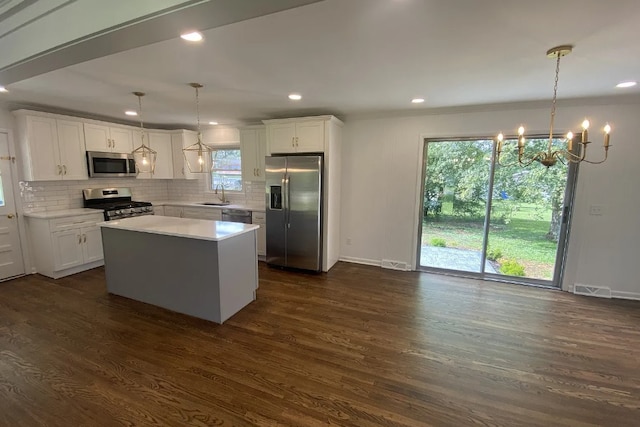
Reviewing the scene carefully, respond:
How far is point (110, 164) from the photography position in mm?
4746

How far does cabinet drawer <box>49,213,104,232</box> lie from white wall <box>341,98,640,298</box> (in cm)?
402

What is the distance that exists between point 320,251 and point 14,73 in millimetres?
3555

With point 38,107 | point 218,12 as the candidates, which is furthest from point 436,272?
point 38,107

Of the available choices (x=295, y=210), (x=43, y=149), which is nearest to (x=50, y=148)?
(x=43, y=149)

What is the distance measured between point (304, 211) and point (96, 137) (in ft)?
12.1

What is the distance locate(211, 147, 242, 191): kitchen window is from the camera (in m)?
5.52

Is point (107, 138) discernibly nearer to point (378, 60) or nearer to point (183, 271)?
point (183, 271)

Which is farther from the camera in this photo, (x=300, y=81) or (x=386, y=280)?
(x=386, y=280)

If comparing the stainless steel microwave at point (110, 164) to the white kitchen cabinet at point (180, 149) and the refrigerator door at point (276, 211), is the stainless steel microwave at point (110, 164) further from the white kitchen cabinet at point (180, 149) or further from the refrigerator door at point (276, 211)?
the refrigerator door at point (276, 211)

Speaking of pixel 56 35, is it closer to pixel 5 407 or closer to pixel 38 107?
pixel 5 407

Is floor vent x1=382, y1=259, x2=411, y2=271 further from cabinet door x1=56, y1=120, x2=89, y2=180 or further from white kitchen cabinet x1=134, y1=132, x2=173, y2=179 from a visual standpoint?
cabinet door x1=56, y1=120, x2=89, y2=180

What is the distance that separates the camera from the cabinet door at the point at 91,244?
4250 millimetres

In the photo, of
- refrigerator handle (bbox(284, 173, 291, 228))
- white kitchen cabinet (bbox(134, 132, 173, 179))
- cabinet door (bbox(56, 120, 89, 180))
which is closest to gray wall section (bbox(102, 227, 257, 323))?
refrigerator handle (bbox(284, 173, 291, 228))

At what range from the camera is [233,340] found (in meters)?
2.58
